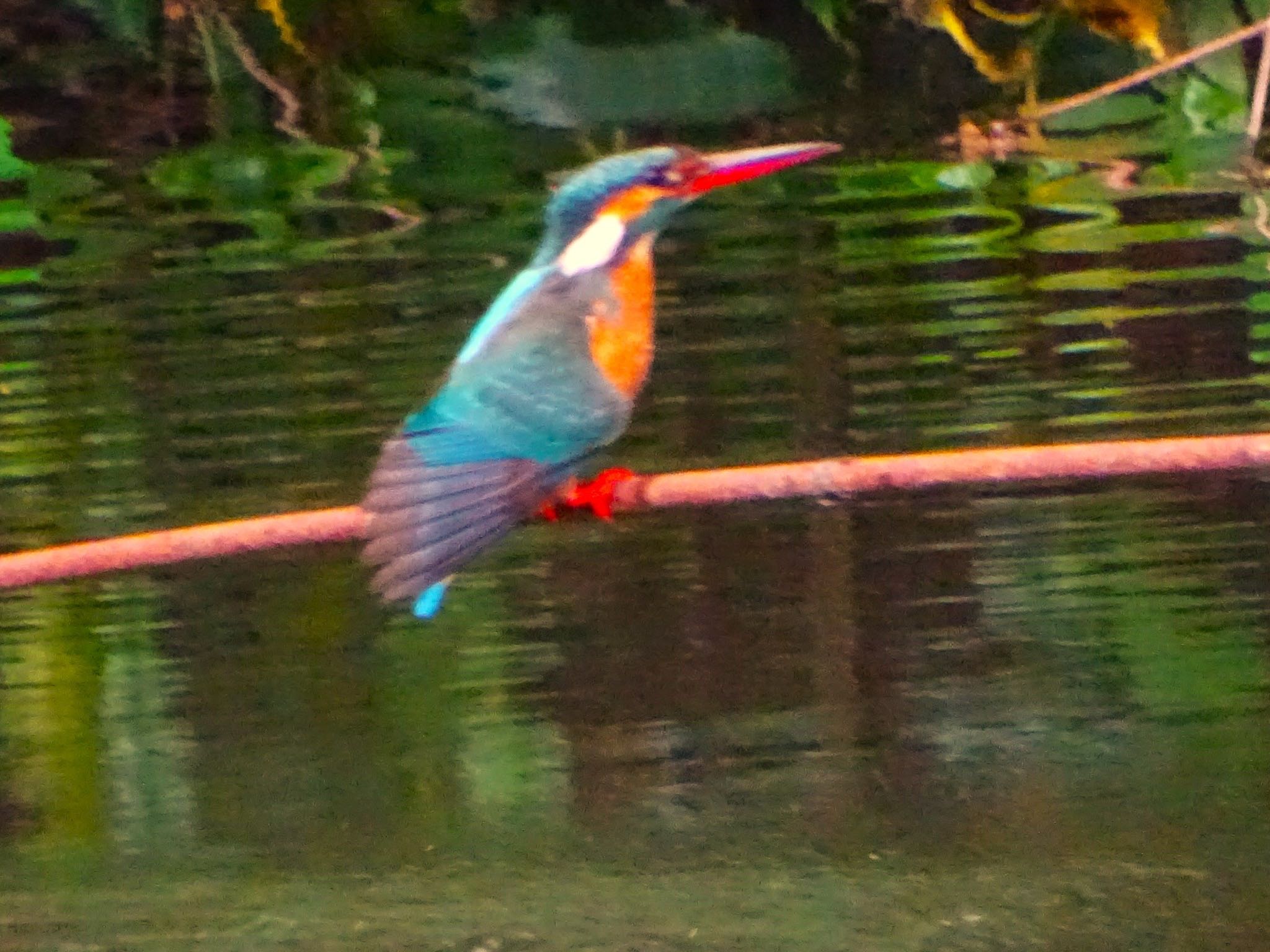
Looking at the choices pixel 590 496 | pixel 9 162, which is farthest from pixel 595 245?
pixel 9 162

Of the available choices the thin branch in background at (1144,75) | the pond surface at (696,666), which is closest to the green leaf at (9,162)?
the pond surface at (696,666)

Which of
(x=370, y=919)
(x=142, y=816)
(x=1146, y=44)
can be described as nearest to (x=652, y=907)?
(x=370, y=919)

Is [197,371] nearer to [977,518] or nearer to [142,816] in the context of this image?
[142,816]

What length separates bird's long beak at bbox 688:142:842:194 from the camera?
125cm

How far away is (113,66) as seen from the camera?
3283 millimetres

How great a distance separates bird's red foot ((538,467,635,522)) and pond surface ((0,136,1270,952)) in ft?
0.96

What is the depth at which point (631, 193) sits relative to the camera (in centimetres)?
128

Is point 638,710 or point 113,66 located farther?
point 113,66

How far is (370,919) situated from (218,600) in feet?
1.35

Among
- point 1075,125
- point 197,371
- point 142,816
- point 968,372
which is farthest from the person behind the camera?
point 1075,125

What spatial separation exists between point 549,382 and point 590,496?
85mm

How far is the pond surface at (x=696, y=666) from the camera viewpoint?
1.39 meters

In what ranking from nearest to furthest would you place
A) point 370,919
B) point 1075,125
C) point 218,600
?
point 370,919 → point 218,600 → point 1075,125

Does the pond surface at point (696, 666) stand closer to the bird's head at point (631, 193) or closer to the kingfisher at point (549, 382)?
the kingfisher at point (549, 382)
